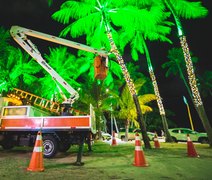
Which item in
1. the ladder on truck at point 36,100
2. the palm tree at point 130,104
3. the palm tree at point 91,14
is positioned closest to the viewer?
the ladder on truck at point 36,100

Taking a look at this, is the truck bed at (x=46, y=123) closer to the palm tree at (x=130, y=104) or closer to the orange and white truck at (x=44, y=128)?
the orange and white truck at (x=44, y=128)

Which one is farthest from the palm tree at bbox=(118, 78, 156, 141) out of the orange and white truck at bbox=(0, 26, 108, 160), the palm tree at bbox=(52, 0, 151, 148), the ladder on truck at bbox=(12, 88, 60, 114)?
the orange and white truck at bbox=(0, 26, 108, 160)

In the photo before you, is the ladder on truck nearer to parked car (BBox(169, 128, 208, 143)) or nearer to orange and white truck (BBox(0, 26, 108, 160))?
orange and white truck (BBox(0, 26, 108, 160))

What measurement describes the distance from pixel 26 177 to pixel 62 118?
3.21 meters

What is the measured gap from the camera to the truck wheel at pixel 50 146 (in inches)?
312

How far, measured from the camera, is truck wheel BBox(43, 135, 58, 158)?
7.93 meters

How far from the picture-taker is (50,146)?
804 centimetres

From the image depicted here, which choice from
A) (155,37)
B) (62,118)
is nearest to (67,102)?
(62,118)

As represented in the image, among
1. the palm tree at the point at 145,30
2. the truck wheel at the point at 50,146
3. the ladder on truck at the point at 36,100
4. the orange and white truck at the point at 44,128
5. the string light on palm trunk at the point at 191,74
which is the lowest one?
the truck wheel at the point at 50,146

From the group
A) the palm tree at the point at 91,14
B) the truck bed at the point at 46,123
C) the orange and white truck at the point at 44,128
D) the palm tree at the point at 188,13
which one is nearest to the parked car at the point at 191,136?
the palm tree at the point at 188,13

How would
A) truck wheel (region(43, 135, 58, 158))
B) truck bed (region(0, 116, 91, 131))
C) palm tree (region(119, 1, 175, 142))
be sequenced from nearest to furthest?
truck bed (region(0, 116, 91, 131)), truck wheel (region(43, 135, 58, 158)), palm tree (region(119, 1, 175, 142))

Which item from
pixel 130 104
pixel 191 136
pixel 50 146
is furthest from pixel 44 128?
pixel 130 104

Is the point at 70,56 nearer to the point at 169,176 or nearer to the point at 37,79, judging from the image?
the point at 37,79

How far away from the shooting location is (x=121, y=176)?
5191mm
